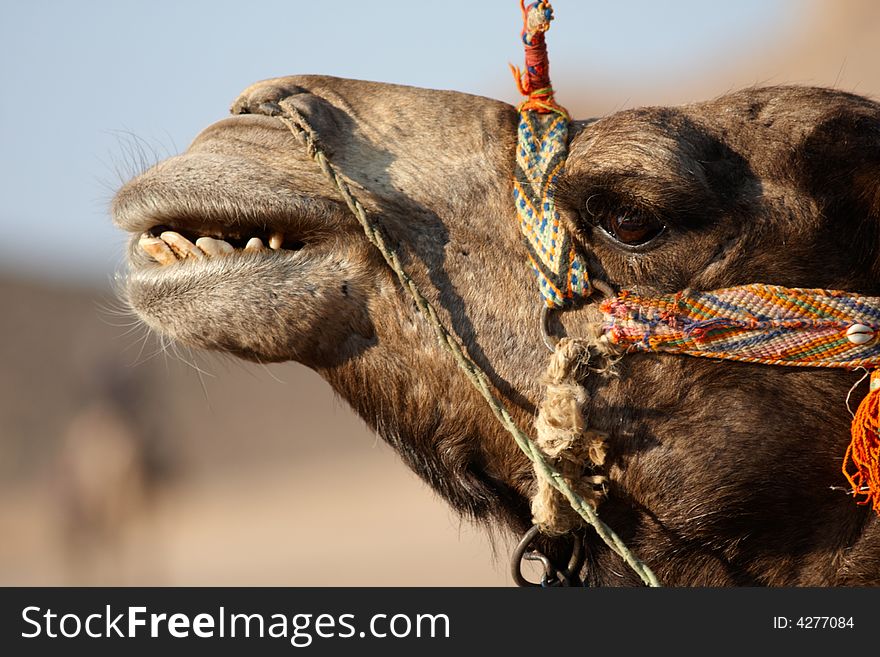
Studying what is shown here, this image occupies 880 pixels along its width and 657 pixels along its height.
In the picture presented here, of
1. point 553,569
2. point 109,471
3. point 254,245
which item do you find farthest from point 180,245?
point 109,471

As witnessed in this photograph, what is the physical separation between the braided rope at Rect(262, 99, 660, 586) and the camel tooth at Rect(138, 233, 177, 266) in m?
0.55

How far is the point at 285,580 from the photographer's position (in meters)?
18.6

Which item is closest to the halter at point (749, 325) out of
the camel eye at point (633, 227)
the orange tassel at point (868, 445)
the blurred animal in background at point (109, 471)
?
the orange tassel at point (868, 445)

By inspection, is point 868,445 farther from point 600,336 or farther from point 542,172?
point 542,172

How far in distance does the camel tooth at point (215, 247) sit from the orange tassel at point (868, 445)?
6.28ft

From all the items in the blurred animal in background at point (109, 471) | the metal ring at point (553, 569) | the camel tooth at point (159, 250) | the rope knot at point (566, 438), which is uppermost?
the camel tooth at point (159, 250)

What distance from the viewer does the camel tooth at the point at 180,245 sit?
350 cm

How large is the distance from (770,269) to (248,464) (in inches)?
1241

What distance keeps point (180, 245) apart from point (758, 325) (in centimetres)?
178

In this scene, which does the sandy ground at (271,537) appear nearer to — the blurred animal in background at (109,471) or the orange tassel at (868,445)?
the blurred animal in background at (109,471)

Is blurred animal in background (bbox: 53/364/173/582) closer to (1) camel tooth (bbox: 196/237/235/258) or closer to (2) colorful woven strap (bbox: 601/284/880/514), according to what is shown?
(1) camel tooth (bbox: 196/237/235/258)

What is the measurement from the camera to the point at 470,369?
3336mm

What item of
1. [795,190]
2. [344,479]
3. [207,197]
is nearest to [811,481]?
[795,190]

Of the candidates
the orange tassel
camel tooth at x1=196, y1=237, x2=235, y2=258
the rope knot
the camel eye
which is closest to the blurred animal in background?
camel tooth at x1=196, y1=237, x2=235, y2=258
